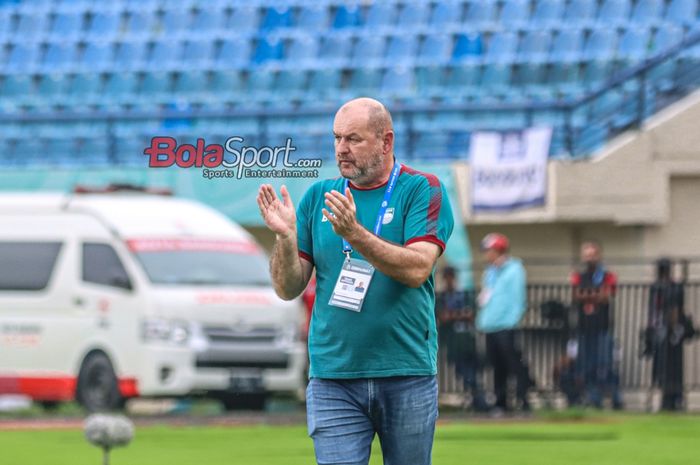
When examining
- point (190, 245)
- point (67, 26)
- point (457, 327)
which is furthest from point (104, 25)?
point (457, 327)

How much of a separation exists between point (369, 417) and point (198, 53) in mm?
22724

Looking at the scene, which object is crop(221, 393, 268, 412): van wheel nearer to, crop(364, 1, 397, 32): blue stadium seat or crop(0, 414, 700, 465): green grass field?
crop(0, 414, 700, 465): green grass field

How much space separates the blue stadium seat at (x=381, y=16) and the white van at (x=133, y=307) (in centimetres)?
911

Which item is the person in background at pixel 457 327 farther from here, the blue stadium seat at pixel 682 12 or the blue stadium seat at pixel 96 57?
the blue stadium seat at pixel 96 57

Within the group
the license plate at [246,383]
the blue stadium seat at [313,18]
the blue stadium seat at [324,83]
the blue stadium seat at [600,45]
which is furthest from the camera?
the blue stadium seat at [313,18]

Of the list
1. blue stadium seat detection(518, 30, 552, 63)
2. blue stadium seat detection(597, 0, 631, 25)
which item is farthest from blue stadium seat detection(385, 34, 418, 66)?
blue stadium seat detection(597, 0, 631, 25)

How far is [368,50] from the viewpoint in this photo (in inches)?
1064

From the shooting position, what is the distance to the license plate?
1773 cm

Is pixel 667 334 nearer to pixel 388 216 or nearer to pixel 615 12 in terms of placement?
pixel 615 12

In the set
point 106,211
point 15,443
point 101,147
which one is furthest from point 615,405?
point 101,147

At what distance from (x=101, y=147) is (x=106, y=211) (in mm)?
6802

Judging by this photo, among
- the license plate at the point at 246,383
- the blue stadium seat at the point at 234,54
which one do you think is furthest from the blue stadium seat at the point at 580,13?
the license plate at the point at 246,383

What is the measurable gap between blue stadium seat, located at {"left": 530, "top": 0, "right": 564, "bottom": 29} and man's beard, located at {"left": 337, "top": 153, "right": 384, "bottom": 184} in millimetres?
20755

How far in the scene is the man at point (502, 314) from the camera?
1759cm
